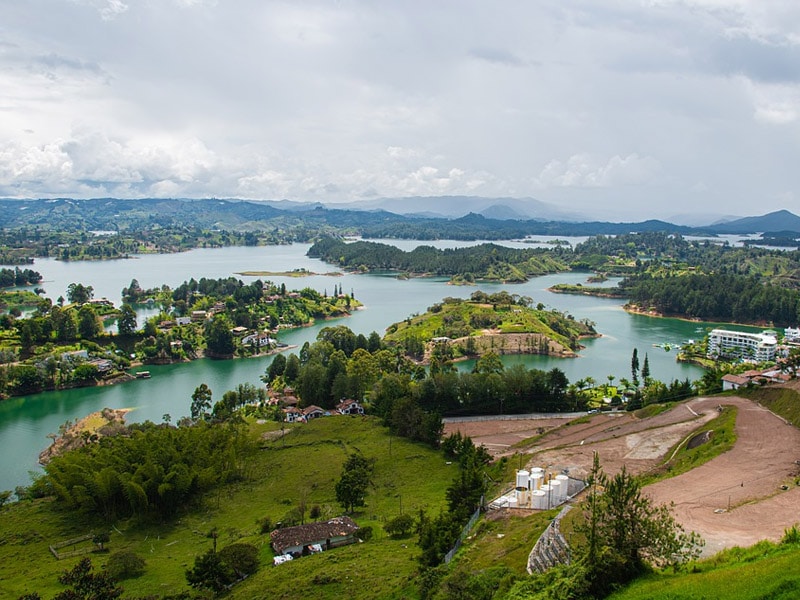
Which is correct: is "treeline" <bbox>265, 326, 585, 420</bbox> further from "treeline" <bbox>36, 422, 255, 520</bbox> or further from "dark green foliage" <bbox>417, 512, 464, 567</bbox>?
"dark green foliage" <bbox>417, 512, 464, 567</bbox>

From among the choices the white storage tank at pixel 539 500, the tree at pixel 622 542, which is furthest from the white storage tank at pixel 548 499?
the tree at pixel 622 542

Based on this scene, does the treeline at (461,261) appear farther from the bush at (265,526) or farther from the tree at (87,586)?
the tree at (87,586)

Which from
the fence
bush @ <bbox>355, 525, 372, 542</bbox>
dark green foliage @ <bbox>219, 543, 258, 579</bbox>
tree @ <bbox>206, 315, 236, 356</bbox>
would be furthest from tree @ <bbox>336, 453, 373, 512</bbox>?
tree @ <bbox>206, 315, 236, 356</bbox>

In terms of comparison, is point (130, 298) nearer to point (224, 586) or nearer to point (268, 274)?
point (268, 274)

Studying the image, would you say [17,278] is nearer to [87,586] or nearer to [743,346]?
[87,586]

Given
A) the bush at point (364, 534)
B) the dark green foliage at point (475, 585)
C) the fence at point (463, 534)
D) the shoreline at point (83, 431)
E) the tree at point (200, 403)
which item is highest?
the dark green foliage at point (475, 585)

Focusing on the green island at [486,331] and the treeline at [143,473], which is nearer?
the treeline at [143,473]

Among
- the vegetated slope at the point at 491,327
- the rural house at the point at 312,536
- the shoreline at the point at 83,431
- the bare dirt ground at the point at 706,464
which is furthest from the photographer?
the vegetated slope at the point at 491,327
